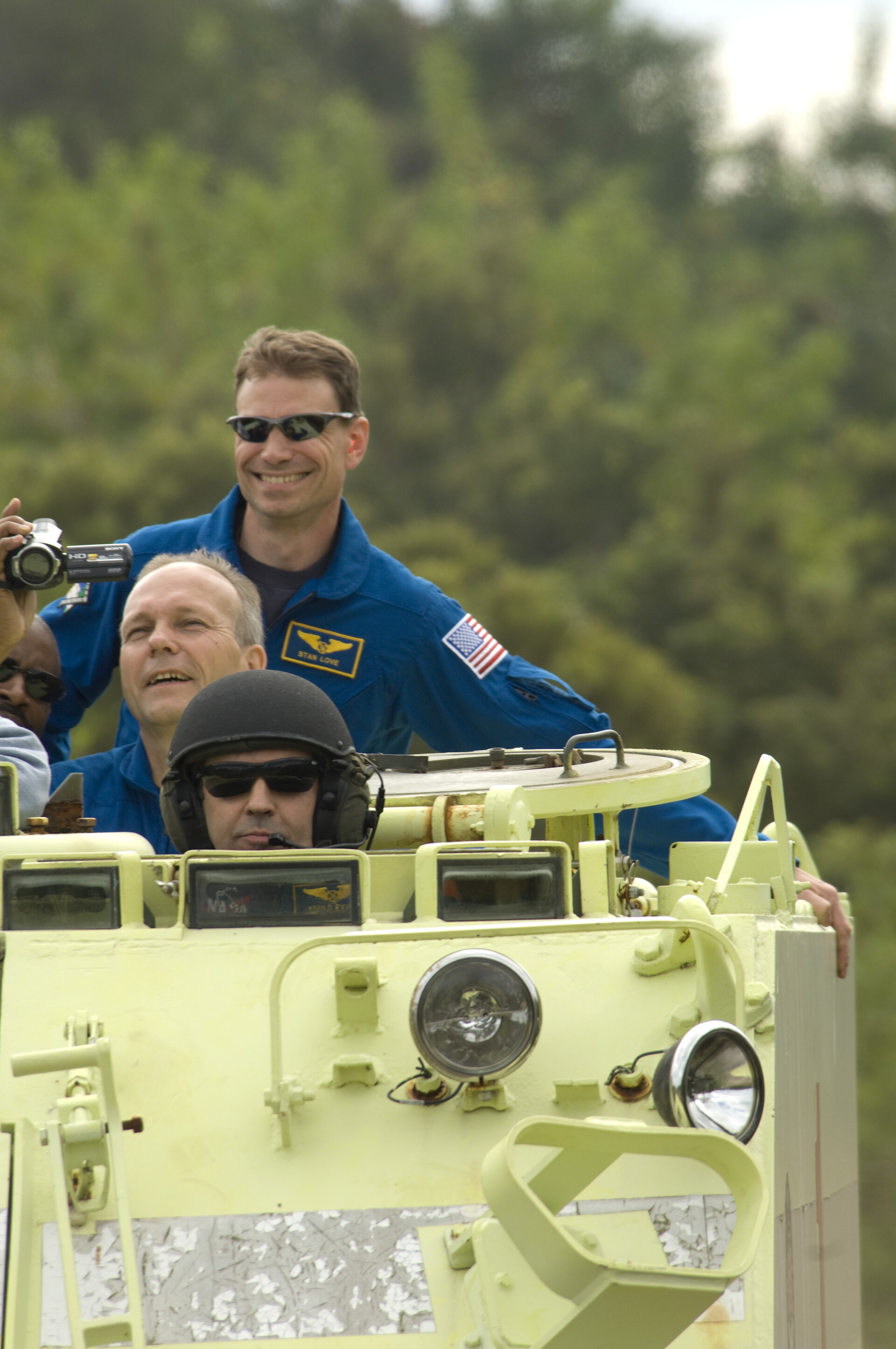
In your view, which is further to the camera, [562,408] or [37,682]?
[562,408]

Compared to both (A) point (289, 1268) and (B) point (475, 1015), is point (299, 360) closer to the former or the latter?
(B) point (475, 1015)

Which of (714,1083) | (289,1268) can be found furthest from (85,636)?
(714,1083)

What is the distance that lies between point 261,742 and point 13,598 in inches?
60.4

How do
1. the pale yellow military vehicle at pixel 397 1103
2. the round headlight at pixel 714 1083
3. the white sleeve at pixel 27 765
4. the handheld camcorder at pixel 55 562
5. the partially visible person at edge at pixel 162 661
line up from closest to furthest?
the pale yellow military vehicle at pixel 397 1103
the round headlight at pixel 714 1083
the white sleeve at pixel 27 765
the handheld camcorder at pixel 55 562
the partially visible person at edge at pixel 162 661

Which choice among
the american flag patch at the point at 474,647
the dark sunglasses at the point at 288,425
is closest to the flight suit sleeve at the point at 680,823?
the american flag patch at the point at 474,647

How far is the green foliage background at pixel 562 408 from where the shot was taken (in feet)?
77.5

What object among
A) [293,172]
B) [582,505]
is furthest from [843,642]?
[293,172]

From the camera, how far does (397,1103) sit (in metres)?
3.93

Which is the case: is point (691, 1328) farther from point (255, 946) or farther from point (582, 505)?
point (582, 505)

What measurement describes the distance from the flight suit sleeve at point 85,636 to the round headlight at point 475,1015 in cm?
362

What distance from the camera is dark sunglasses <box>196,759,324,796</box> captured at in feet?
15.0

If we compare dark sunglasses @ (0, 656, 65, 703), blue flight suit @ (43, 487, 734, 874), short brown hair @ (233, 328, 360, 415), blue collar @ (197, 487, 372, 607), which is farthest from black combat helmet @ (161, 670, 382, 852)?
short brown hair @ (233, 328, 360, 415)

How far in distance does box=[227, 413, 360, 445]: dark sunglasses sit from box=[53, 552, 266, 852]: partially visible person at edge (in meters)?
1.06

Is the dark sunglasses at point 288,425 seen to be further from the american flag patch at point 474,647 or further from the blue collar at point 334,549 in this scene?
the american flag patch at point 474,647
